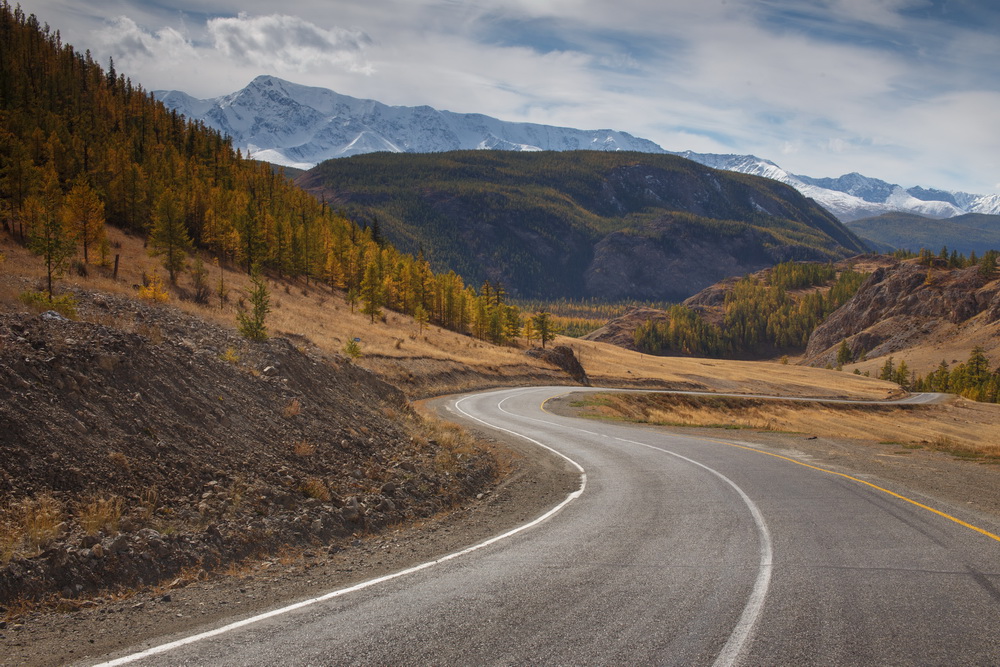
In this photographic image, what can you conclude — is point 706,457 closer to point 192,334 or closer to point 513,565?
point 513,565

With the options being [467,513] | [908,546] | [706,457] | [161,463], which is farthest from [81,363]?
[706,457]

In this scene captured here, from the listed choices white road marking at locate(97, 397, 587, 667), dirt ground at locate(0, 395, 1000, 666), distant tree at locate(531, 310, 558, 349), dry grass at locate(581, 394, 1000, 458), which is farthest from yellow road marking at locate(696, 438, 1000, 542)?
distant tree at locate(531, 310, 558, 349)

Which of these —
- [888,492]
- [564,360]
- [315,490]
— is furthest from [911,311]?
[315,490]

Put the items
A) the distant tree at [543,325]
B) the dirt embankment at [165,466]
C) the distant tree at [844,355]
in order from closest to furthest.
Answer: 1. the dirt embankment at [165,466]
2. the distant tree at [543,325]
3. the distant tree at [844,355]

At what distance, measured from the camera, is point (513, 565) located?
8.00 m

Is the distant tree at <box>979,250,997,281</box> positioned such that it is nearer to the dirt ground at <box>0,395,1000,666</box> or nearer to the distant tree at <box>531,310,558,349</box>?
the distant tree at <box>531,310,558,349</box>

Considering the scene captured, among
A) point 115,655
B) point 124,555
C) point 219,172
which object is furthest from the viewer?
point 219,172

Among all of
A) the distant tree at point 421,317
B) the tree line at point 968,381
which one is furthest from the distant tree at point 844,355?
the distant tree at point 421,317

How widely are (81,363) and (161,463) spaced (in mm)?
2367

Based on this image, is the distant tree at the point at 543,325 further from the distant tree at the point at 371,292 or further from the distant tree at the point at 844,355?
the distant tree at the point at 844,355

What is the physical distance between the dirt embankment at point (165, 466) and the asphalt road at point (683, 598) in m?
2.45

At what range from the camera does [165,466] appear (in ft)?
29.8

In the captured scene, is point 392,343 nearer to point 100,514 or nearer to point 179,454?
point 179,454

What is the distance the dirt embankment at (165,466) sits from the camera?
7.09m
